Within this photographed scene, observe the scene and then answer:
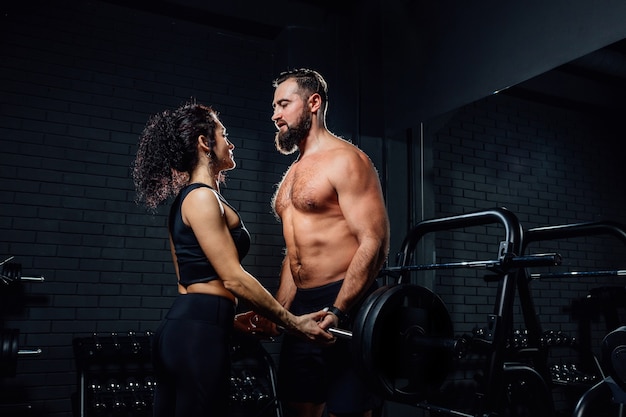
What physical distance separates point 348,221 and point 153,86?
281cm

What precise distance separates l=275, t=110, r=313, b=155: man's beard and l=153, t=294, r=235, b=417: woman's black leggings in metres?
1.10

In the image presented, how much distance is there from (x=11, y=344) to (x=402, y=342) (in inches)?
92.7

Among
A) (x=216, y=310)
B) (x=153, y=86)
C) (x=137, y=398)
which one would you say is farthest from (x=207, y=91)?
(x=216, y=310)

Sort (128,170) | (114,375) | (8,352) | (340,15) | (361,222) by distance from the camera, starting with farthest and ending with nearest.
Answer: (340,15) < (128,170) < (114,375) < (8,352) < (361,222)

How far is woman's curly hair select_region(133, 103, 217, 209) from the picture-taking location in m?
2.23

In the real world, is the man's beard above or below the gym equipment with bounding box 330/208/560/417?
above

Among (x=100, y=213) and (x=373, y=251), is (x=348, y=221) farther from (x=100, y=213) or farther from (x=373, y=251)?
(x=100, y=213)

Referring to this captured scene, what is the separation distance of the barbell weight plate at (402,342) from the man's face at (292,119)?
958 millimetres

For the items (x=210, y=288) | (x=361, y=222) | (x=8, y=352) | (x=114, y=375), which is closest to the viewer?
(x=210, y=288)

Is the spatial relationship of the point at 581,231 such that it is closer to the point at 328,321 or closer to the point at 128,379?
the point at 328,321

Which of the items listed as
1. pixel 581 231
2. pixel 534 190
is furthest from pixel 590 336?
pixel 581 231

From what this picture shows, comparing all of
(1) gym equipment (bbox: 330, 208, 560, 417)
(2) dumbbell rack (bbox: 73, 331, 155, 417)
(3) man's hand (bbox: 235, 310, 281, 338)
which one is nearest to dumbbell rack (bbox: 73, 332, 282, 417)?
(2) dumbbell rack (bbox: 73, 331, 155, 417)

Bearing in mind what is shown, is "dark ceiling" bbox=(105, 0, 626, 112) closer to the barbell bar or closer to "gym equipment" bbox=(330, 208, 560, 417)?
"gym equipment" bbox=(330, 208, 560, 417)

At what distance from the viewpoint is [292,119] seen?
2889 mm
